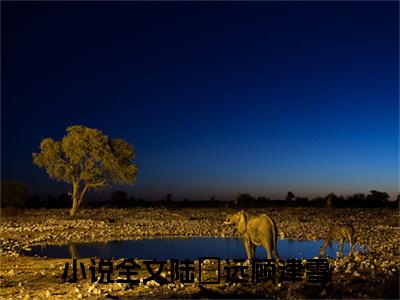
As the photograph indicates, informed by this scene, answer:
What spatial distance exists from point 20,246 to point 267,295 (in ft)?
48.4

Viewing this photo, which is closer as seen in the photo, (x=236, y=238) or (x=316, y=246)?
(x=316, y=246)

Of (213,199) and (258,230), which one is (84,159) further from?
(213,199)

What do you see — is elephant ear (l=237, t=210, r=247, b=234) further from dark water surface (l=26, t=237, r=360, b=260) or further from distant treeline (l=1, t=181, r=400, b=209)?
distant treeline (l=1, t=181, r=400, b=209)

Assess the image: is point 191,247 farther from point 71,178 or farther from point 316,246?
point 71,178

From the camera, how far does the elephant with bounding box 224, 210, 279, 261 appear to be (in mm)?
13625

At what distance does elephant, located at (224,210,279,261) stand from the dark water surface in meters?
4.28

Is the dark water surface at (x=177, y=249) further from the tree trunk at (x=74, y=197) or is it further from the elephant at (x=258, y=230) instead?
the tree trunk at (x=74, y=197)

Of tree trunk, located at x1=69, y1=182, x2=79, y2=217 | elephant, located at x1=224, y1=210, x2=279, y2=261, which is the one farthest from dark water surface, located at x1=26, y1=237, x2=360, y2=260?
tree trunk, located at x1=69, y1=182, x2=79, y2=217

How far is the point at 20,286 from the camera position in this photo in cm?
1254

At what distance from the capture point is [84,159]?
43.9 m

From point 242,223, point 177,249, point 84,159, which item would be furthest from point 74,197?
point 242,223

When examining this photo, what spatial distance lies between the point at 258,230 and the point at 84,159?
3225 cm

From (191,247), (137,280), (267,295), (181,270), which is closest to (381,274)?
(267,295)

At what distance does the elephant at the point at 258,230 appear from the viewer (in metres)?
13.6
